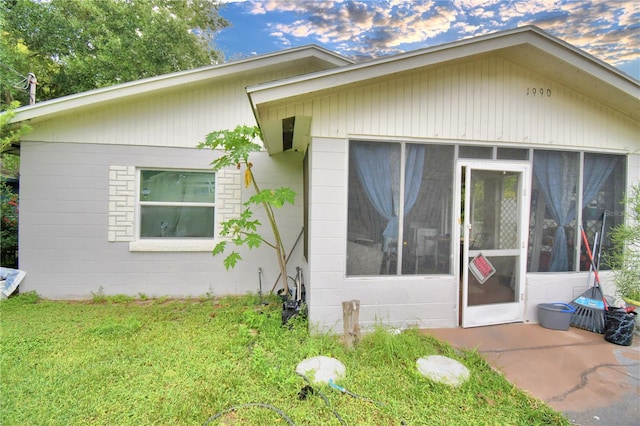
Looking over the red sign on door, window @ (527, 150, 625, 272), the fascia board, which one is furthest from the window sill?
window @ (527, 150, 625, 272)

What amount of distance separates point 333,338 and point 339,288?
1.79ft

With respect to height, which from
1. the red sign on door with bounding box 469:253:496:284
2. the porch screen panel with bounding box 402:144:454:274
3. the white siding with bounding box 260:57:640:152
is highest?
the white siding with bounding box 260:57:640:152

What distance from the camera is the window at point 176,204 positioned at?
4645mm

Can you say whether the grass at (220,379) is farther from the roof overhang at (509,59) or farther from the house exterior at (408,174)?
the roof overhang at (509,59)

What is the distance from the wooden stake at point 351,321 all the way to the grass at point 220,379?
4.5 inches

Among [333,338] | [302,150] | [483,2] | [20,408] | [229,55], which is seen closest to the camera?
[20,408]

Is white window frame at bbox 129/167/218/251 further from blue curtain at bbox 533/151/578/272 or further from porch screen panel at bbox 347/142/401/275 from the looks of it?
blue curtain at bbox 533/151/578/272

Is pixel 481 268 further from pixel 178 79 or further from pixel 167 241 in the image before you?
pixel 178 79

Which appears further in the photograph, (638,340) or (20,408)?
(638,340)

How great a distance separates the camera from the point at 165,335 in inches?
124

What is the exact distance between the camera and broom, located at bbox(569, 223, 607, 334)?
3.31 meters

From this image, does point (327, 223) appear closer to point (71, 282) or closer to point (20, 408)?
point (20, 408)

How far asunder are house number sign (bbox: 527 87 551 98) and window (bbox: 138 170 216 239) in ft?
15.7

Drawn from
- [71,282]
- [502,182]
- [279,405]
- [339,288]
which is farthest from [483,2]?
[71,282]
